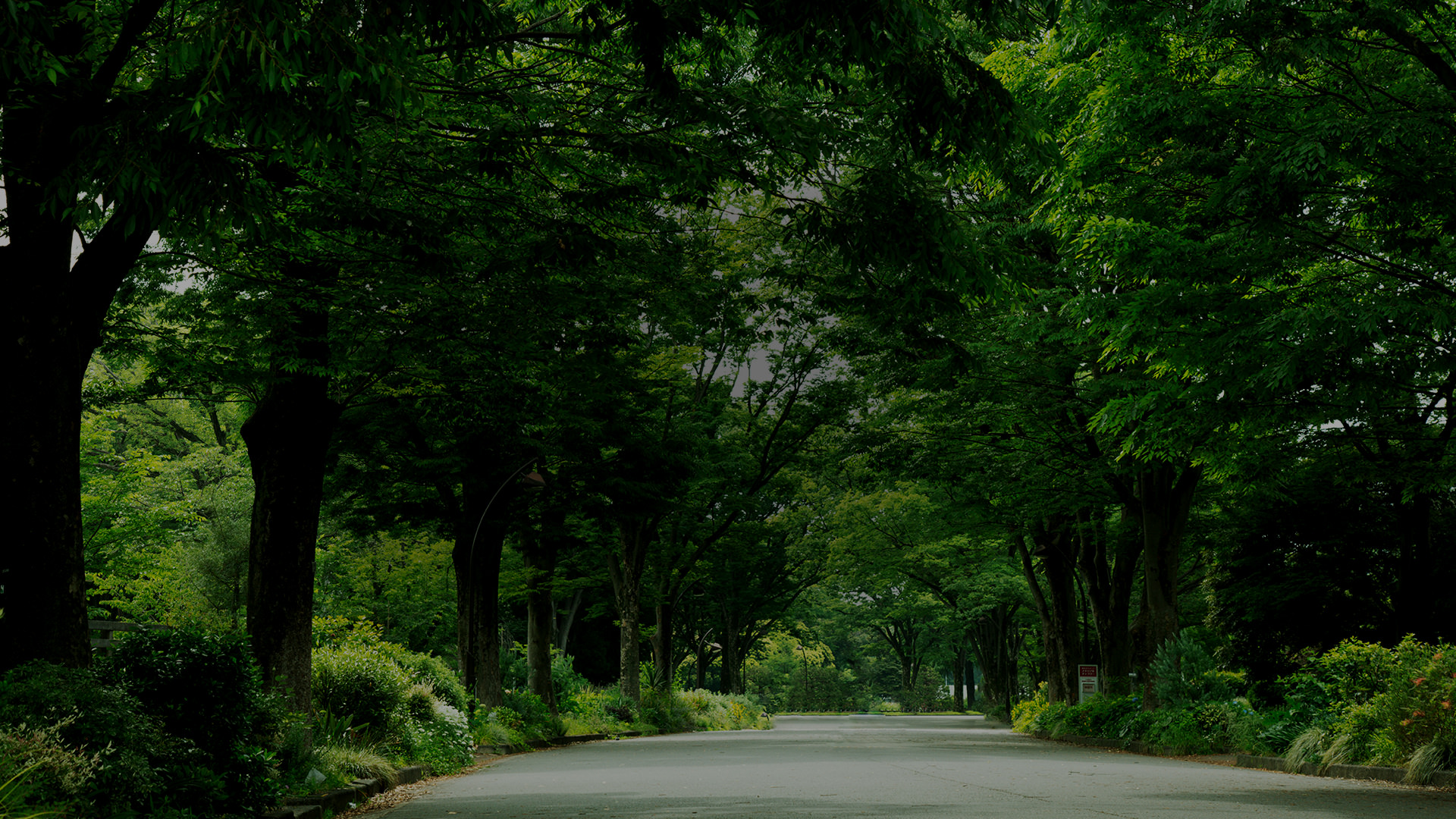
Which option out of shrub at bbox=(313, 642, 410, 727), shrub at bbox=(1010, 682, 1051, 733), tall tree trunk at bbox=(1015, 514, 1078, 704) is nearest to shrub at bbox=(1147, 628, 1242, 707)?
tall tree trunk at bbox=(1015, 514, 1078, 704)

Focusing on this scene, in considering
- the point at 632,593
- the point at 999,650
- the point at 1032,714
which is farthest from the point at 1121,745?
the point at 999,650

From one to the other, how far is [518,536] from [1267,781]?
1867 centimetres

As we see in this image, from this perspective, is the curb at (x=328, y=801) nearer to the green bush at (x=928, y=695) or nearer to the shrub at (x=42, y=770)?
the shrub at (x=42, y=770)

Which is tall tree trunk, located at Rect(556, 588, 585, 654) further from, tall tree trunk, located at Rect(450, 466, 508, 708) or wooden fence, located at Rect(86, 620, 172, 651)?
wooden fence, located at Rect(86, 620, 172, 651)

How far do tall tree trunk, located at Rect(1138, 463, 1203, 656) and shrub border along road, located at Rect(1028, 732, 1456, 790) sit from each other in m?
2.01

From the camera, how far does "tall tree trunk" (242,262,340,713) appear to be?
1166cm

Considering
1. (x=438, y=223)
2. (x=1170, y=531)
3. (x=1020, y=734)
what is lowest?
(x=1020, y=734)

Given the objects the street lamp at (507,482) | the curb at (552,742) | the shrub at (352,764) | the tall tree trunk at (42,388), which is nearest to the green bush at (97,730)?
the tall tree trunk at (42,388)

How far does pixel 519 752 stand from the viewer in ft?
64.8

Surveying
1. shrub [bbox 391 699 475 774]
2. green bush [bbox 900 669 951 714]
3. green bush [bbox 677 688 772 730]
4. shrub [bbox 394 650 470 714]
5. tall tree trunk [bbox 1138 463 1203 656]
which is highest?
tall tree trunk [bbox 1138 463 1203 656]

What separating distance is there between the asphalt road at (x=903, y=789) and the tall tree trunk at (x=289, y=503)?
2252mm

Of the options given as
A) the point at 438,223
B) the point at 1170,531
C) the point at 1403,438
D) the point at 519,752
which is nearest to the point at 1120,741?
the point at 1170,531

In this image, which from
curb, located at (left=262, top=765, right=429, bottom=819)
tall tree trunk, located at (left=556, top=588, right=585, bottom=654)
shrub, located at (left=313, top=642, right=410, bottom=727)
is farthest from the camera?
tall tree trunk, located at (left=556, top=588, right=585, bottom=654)

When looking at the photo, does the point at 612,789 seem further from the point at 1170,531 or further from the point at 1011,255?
the point at 1170,531
